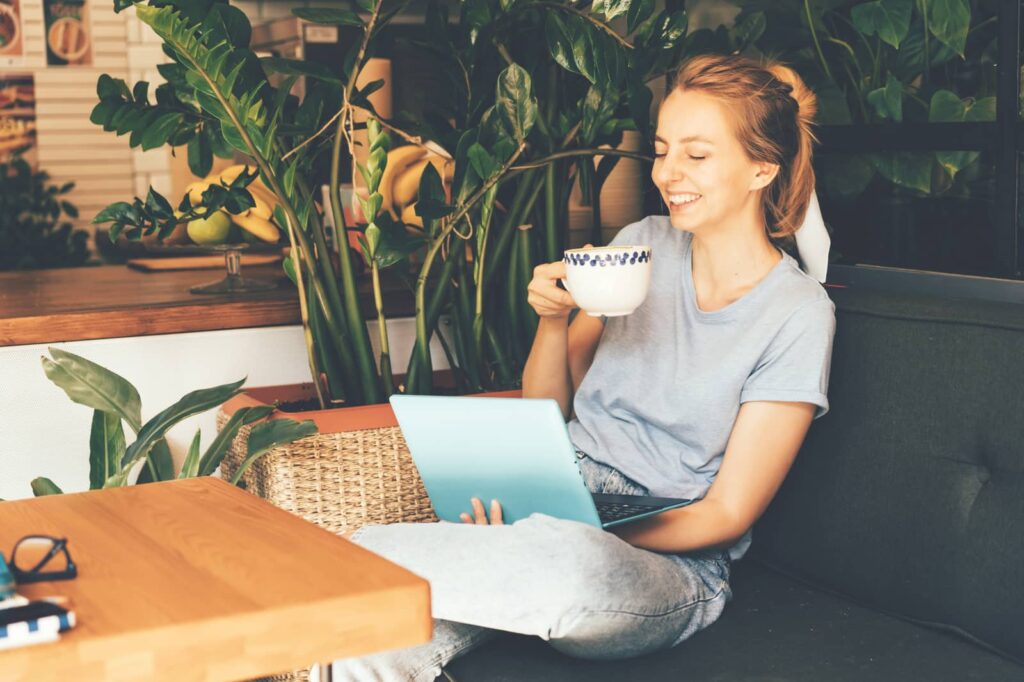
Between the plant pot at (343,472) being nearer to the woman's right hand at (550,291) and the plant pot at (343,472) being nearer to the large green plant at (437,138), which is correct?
the large green plant at (437,138)

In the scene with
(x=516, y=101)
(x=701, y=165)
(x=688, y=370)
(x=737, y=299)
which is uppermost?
(x=516, y=101)

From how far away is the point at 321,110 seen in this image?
2482 mm

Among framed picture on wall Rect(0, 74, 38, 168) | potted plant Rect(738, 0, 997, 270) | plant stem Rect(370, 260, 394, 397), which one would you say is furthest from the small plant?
framed picture on wall Rect(0, 74, 38, 168)

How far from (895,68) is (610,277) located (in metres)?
0.98

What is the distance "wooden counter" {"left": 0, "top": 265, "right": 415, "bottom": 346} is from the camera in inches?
103

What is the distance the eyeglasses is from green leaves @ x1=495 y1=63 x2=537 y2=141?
1.29 metres

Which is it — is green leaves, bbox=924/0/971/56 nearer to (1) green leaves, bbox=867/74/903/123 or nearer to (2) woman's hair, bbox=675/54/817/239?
(1) green leaves, bbox=867/74/903/123

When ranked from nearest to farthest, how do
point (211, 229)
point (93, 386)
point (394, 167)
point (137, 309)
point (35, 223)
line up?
point (93, 386)
point (137, 309)
point (211, 229)
point (394, 167)
point (35, 223)

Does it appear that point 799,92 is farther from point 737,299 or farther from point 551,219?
point 551,219

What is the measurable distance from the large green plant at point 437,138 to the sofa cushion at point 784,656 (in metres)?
0.91

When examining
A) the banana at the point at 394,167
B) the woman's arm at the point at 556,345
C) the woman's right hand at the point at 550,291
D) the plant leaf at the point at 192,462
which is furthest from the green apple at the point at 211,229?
the woman's right hand at the point at 550,291

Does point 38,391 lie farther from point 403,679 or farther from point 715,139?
point 715,139

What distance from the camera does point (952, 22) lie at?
2.26 metres

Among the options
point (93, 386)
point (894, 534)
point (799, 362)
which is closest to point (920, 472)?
point (894, 534)
